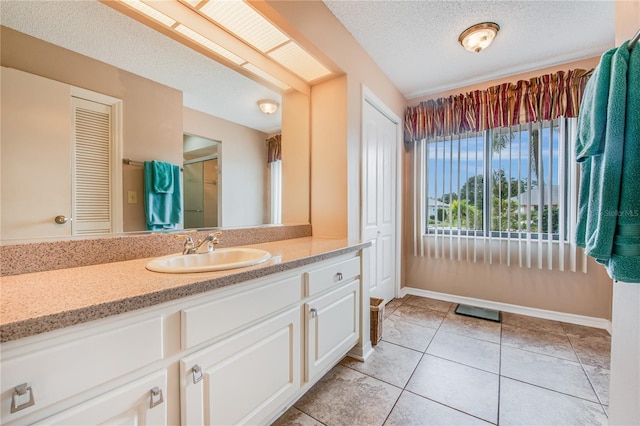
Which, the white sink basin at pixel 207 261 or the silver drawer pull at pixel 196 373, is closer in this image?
the silver drawer pull at pixel 196 373

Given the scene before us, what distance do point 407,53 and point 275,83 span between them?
4.13 ft

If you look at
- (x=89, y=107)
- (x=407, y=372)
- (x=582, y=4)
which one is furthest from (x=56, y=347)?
(x=582, y=4)

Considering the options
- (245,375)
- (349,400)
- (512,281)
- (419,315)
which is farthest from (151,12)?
(512,281)

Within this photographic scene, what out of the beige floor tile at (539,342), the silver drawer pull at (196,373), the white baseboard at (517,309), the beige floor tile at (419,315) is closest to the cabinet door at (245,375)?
the silver drawer pull at (196,373)

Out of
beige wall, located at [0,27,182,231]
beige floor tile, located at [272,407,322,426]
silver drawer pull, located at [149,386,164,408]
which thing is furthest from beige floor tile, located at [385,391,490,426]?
beige wall, located at [0,27,182,231]

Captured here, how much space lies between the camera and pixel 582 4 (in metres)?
1.80

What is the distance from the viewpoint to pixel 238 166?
5.87 feet

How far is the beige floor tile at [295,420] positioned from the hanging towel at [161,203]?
3.81ft

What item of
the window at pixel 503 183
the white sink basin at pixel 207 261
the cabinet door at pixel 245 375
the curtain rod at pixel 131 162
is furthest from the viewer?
the window at pixel 503 183

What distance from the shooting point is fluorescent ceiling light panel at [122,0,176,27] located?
4.20 ft

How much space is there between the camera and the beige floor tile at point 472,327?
2215mm

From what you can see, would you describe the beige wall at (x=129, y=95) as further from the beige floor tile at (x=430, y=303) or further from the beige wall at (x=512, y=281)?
the beige floor tile at (x=430, y=303)

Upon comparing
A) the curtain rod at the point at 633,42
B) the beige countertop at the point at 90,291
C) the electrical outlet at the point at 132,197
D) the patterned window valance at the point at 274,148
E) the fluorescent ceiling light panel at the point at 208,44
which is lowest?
the beige countertop at the point at 90,291

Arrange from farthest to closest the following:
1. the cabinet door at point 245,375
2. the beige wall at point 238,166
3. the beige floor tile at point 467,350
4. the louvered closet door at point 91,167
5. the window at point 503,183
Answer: the window at point 503,183
the beige floor tile at point 467,350
the beige wall at point 238,166
the louvered closet door at point 91,167
the cabinet door at point 245,375
